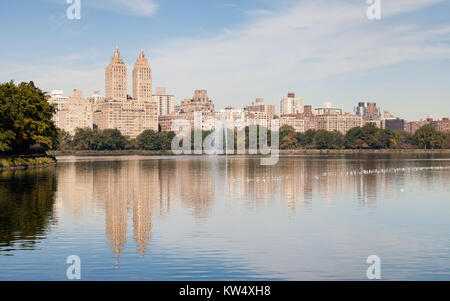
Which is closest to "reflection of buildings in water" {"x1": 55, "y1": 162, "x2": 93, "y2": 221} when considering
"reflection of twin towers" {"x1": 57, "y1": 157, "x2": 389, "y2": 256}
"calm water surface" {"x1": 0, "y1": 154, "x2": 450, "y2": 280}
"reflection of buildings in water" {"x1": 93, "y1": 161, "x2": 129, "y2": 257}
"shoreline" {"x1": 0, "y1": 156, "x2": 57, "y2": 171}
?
"reflection of twin towers" {"x1": 57, "y1": 157, "x2": 389, "y2": 256}

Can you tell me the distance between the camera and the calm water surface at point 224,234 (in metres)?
19.6

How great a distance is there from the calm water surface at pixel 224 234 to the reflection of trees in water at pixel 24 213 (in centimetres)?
6

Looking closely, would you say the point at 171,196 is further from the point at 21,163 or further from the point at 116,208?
the point at 21,163

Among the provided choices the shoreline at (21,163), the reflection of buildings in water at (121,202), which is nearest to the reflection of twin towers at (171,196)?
the reflection of buildings in water at (121,202)

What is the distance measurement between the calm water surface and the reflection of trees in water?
0.19ft

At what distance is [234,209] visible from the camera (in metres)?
36.3

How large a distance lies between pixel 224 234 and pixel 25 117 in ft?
264

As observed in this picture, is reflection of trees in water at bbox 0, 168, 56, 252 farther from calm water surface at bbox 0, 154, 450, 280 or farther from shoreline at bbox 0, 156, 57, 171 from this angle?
shoreline at bbox 0, 156, 57, 171

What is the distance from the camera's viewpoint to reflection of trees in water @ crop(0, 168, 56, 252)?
82.5 ft

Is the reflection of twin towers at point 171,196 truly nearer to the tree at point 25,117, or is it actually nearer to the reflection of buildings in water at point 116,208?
the reflection of buildings in water at point 116,208

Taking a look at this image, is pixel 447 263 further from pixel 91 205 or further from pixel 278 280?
pixel 91 205
